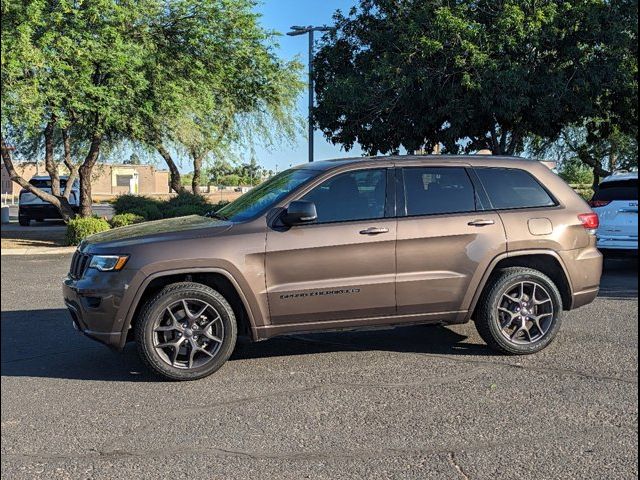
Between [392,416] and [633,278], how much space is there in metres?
7.79

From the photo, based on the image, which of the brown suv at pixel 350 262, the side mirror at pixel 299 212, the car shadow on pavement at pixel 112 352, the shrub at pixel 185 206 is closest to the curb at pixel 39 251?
the shrub at pixel 185 206

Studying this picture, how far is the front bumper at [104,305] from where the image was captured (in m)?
5.02

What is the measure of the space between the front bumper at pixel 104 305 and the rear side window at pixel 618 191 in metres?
8.82

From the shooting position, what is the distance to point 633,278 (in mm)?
10641

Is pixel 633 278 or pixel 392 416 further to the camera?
pixel 633 278

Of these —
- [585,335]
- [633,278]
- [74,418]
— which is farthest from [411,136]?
[74,418]

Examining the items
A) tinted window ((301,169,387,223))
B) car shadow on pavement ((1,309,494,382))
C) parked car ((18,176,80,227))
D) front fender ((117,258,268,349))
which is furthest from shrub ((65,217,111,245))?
tinted window ((301,169,387,223))

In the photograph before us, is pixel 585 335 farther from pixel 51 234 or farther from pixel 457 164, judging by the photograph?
pixel 51 234

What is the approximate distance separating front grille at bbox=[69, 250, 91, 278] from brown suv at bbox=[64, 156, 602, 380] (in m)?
0.02

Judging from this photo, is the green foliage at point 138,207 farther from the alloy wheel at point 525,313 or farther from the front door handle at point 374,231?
the alloy wheel at point 525,313

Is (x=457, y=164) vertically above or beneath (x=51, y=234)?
above

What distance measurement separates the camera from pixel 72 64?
15.8m

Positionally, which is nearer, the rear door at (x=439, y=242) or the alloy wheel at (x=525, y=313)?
the rear door at (x=439, y=242)

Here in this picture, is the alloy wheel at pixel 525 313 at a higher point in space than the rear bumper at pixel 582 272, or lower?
lower
